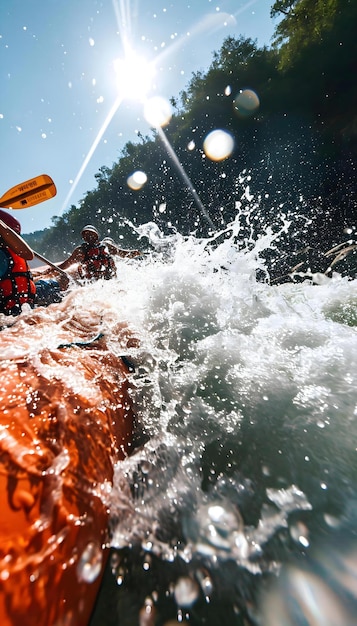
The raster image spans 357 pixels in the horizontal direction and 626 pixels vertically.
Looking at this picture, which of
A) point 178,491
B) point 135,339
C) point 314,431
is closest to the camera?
point 178,491

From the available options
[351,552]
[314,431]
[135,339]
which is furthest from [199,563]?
[135,339]

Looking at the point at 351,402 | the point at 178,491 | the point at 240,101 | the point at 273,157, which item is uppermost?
the point at 240,101

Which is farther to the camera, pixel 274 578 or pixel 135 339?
pixel 135 339

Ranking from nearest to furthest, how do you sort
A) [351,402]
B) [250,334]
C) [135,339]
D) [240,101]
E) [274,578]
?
1. [274,578]
2. [351,402]
3. [135,339]
4. [250,334]
5. [240,101]

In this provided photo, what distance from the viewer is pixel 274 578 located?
1.03 metres

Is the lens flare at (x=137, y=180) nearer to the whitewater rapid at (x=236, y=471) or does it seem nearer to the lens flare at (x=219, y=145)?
the lens flare at (x=219, y=145)

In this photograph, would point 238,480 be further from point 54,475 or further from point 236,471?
point 54,475

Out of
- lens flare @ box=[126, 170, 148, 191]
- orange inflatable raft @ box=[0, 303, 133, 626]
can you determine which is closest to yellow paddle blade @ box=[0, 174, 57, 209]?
orange inflatable raft @ box=[0, 303, 133, 626]

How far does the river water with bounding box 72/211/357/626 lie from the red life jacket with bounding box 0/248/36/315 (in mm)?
1782

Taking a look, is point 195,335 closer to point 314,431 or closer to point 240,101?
point 314,431

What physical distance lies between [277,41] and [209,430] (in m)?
23.8

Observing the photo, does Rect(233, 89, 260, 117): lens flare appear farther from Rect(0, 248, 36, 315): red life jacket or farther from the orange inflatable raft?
the orange inflatable raft

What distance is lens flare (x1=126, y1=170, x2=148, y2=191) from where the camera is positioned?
27406 mm

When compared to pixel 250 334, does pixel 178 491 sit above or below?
below
